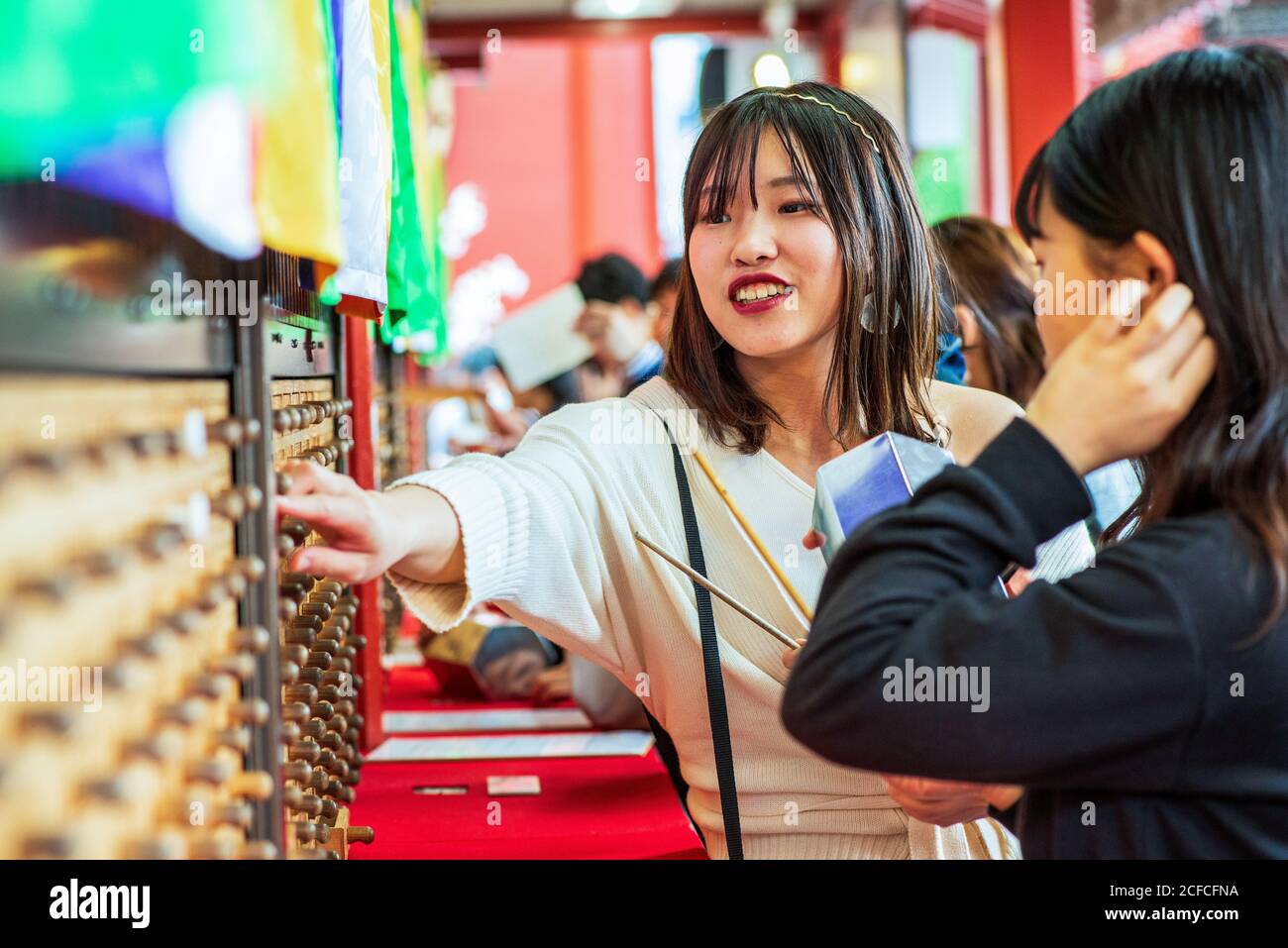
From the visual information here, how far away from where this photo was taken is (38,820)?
761 mm

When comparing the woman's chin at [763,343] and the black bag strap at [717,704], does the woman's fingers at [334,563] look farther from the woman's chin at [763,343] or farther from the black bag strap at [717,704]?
the woman's chin at [763,343]

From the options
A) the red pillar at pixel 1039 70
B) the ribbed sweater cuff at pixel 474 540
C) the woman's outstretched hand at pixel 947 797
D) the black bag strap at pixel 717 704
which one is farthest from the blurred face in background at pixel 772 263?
the red pillar at pixel 1039 70

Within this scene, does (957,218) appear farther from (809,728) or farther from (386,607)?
(809,728)

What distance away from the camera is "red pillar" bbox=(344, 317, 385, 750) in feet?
7.56

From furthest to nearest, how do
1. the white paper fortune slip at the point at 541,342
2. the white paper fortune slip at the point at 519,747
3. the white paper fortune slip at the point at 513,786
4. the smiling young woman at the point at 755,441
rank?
the white paper fortune slip at the point at 541,342 < the white paper fortune slip at the point at 519,747 < the white paper fortune slip at the point at 513,786 < the smiling young woman at the point at 755,441

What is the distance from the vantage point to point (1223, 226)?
1.05 metres

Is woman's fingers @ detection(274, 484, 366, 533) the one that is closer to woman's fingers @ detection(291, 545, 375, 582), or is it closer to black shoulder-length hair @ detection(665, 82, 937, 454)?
woman's fingers @ detection(291, 545, 375, 582)

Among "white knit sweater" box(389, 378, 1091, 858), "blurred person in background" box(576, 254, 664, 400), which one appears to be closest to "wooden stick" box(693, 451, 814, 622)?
"white knit sweater" box(389, 378, 1091, 858)

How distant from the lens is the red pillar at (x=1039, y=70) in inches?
153

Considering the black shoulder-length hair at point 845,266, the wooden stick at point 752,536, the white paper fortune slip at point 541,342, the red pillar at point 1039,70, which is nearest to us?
the wooden stick at point 752,536

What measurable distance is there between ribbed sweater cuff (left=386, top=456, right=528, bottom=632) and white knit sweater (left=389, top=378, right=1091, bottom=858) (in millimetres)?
95

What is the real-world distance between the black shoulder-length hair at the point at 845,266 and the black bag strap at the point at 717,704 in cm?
17

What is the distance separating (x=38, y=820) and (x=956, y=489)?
0.65 meters
